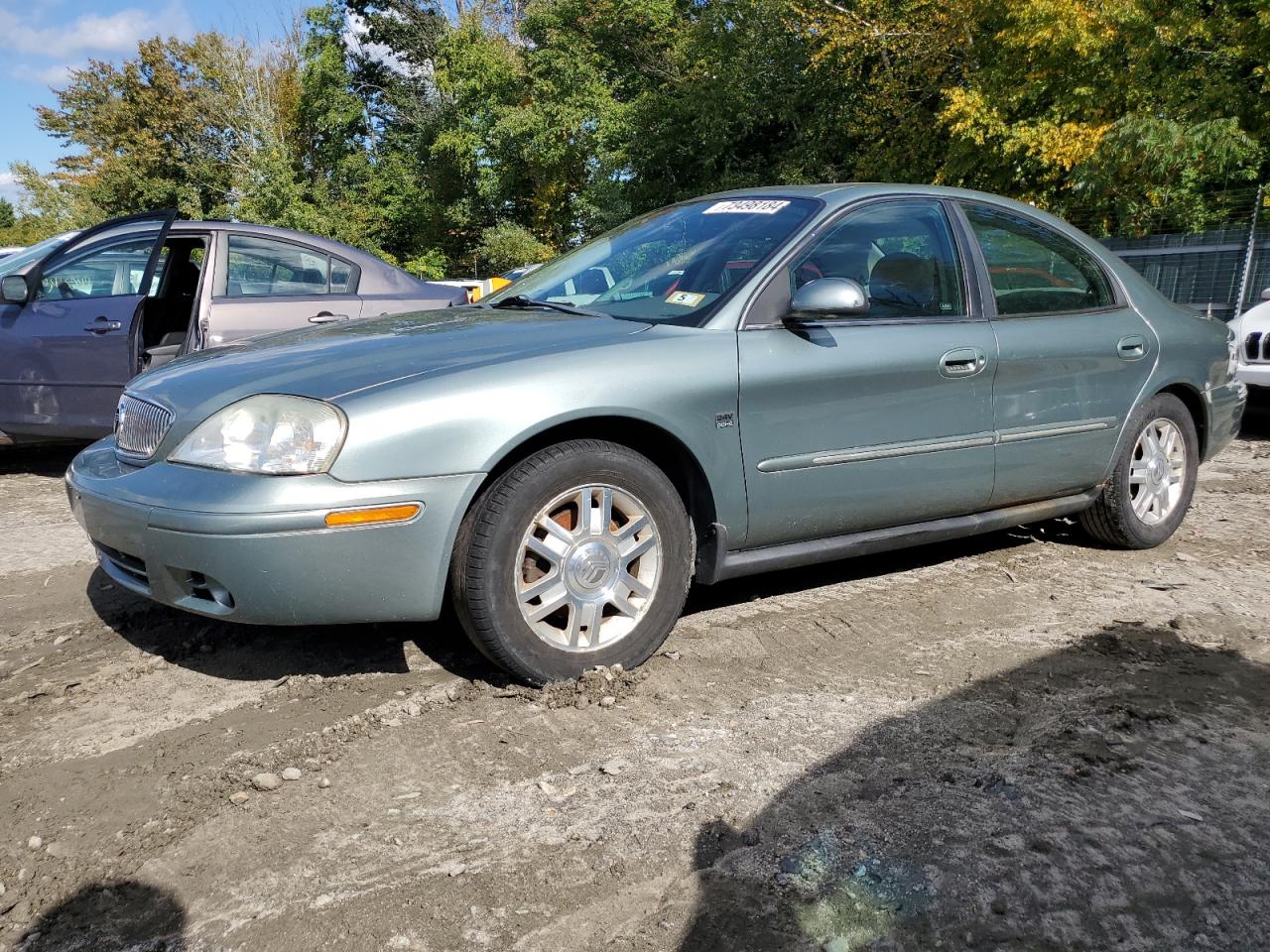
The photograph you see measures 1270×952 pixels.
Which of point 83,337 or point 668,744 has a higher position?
point 83,337

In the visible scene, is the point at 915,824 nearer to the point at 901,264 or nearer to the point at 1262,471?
the point at 901,264

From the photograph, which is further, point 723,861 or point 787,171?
point 787,171

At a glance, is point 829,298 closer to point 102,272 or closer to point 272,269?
point 272,269

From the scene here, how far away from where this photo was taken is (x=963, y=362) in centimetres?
394

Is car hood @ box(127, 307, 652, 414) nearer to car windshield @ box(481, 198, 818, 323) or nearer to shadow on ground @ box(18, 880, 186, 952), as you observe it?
car windshield @ box(481, 198, 818, 323)

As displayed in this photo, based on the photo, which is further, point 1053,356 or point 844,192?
point 1053,356

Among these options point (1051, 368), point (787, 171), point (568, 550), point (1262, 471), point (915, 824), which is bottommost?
point (1262, 471)

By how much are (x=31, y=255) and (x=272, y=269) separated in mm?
1886

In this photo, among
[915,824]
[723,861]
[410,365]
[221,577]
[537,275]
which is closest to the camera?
[723,861]

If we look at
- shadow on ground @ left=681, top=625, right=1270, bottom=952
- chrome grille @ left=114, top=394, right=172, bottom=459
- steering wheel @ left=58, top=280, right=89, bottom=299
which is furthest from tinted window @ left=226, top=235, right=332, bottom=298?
shadow on ground @ left=681, top=625, right=1270, bottom=952

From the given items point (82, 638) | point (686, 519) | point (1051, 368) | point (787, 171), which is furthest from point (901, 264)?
point (787, 171)

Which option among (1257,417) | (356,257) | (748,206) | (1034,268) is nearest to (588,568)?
(748,206)

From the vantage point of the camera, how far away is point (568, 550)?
10.3 feet

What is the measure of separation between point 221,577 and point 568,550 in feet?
3.24
